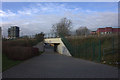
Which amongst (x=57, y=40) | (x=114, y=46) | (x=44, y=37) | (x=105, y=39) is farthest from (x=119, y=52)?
(x=44, y=37)

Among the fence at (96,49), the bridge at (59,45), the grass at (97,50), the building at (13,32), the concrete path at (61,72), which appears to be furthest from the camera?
the building at (13,32)

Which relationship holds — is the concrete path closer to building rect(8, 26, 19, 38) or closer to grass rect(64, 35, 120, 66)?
grass rect(64, 35, 120, 66)

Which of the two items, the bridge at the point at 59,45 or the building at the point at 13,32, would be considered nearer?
the bridge at the point at 59,45

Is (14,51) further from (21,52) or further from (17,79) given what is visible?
(17,79)

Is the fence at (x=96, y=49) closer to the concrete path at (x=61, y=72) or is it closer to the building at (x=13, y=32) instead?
the concrete path at (x=61, y=72)

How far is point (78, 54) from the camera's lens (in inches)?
734

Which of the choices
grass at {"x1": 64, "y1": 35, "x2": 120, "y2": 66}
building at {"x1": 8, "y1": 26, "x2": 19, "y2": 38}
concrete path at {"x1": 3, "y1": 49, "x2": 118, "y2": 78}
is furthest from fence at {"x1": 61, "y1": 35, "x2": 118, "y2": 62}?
building at {"x1": 8, "y1": 26, "x2": 19, "y2": 38}

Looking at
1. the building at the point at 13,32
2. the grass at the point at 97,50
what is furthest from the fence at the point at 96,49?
the building at the point at 13,32

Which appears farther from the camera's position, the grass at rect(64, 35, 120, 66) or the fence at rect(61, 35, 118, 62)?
the fence at rect(61, 35, 118, 62)

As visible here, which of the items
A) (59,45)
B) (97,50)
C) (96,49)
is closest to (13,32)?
(59,45)

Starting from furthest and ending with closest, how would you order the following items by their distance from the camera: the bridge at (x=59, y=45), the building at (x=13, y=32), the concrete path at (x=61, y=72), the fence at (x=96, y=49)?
the building at (x=13, y=32), the bridge at (x=59, y=45), the fence at (x=96, y=49), the concrete path at (x=61, y=72)

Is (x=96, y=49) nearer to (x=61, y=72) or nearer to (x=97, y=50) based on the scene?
(x=97, y=50)

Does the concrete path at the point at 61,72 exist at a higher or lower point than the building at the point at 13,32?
Answer: lower

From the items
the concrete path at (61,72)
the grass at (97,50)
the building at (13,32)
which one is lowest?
the concrete path at (61,72)
